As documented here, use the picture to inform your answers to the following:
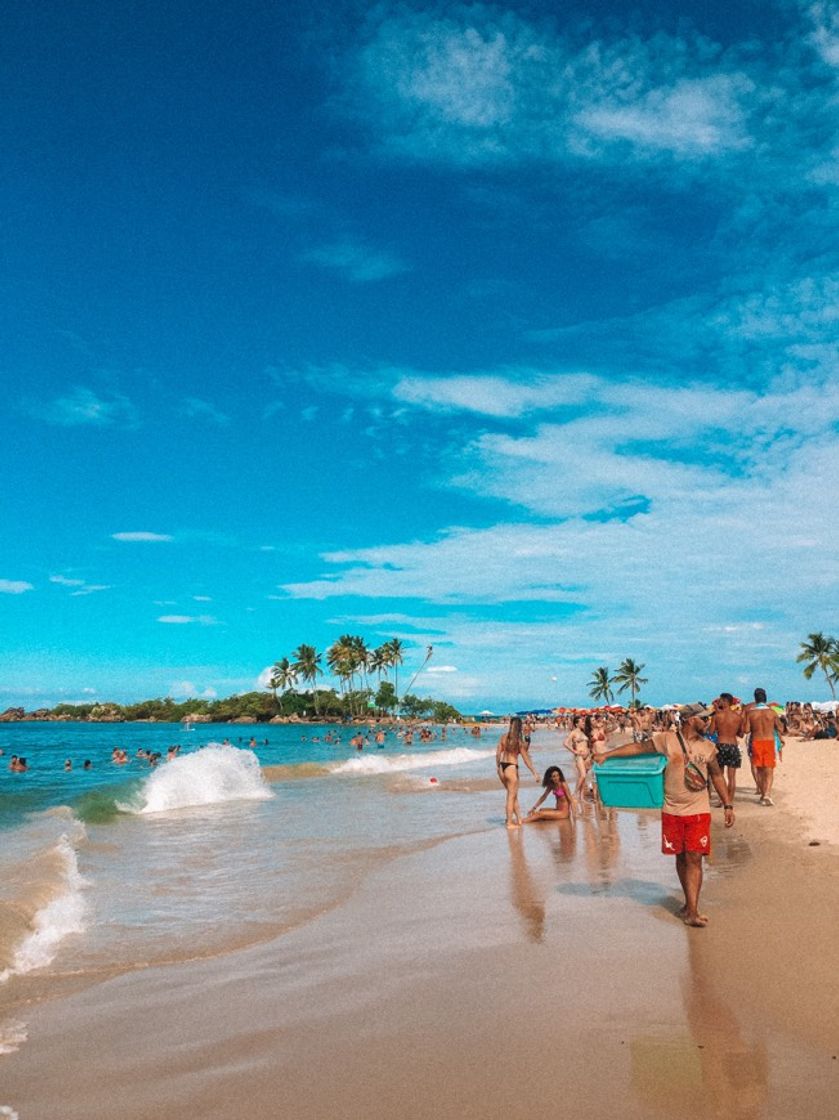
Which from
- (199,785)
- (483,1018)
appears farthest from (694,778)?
(199,785)

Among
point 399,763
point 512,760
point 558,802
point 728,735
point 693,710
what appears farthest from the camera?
point 399,763

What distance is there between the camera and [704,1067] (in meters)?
3.72

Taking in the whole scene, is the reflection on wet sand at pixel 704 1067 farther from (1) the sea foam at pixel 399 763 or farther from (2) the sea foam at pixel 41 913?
(1) the sea foam at pixel 399 763

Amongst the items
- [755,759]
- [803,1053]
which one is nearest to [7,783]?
[755,759]

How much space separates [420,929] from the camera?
688 centimetres

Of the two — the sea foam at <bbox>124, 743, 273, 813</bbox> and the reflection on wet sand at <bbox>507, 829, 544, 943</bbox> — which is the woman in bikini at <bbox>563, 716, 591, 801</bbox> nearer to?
the reflection on wet sand at <bbox>507, 829, 544, 943</bbox>

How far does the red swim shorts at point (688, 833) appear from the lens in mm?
6559

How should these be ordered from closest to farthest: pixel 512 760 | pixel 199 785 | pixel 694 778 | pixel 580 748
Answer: pixel 694 778
pixel 512 760
pixel 580 748
pixel 199 785

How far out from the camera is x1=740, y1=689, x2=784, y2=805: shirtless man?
1398 cm

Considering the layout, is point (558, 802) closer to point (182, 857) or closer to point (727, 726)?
point (727, 726)

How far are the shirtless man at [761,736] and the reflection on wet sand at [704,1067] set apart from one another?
10.1m

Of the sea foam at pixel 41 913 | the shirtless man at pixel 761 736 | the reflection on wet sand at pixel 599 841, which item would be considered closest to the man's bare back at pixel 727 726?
the shirtless man at pixel 761 736

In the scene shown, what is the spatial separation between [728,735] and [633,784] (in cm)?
697

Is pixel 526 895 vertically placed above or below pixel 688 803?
below
